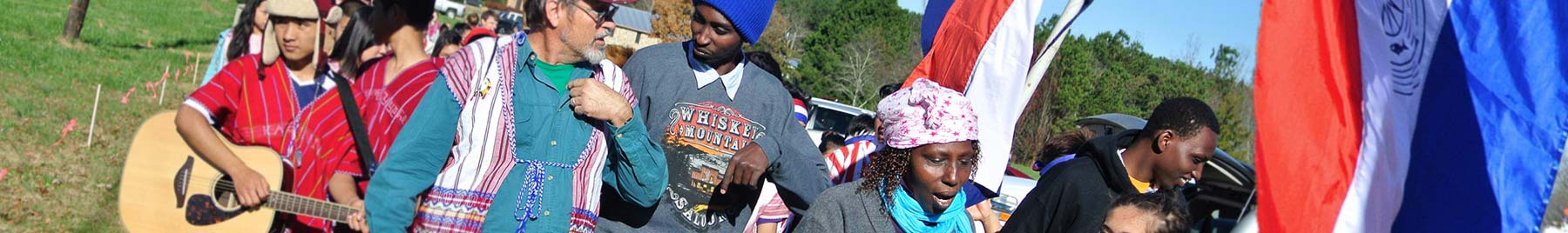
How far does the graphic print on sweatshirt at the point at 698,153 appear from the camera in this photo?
381 centimetres

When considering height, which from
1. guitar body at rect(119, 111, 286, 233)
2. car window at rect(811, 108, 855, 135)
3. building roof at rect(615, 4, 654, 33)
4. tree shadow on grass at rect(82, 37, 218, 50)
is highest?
guitar body at rect(119, 111, 286, 233)

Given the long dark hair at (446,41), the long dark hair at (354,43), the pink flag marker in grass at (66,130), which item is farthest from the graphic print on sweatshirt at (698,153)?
the pink flag marker in grass at (66,130)

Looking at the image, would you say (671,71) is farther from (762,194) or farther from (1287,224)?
(1287,224)

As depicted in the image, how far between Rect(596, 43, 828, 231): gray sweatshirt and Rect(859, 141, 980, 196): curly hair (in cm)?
34

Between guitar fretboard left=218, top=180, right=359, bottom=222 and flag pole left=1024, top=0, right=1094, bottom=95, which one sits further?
flag pole left=1024, top=0, right=1094, bottom=95

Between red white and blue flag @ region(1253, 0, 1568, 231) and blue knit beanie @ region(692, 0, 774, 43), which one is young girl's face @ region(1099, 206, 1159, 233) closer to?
red white and blue flag @ region(1253, 0, 1568, 231)

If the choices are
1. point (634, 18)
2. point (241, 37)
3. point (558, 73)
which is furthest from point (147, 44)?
point (634, 18)

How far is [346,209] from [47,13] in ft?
78.8

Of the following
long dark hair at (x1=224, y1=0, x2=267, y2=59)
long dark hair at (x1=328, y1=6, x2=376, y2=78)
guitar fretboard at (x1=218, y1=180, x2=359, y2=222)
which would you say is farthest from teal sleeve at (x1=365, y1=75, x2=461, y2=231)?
long dark hair at (x1=224, y1=0, x2=267, y2=59)

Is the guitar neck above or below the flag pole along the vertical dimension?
below

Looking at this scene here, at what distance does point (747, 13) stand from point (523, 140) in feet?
3.10

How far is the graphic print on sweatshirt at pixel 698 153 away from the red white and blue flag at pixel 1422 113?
1.68m

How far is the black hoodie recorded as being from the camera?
158 inches

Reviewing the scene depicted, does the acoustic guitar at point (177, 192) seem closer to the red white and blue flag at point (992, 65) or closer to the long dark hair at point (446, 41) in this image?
the red white and blue flag at point (992, 65)
